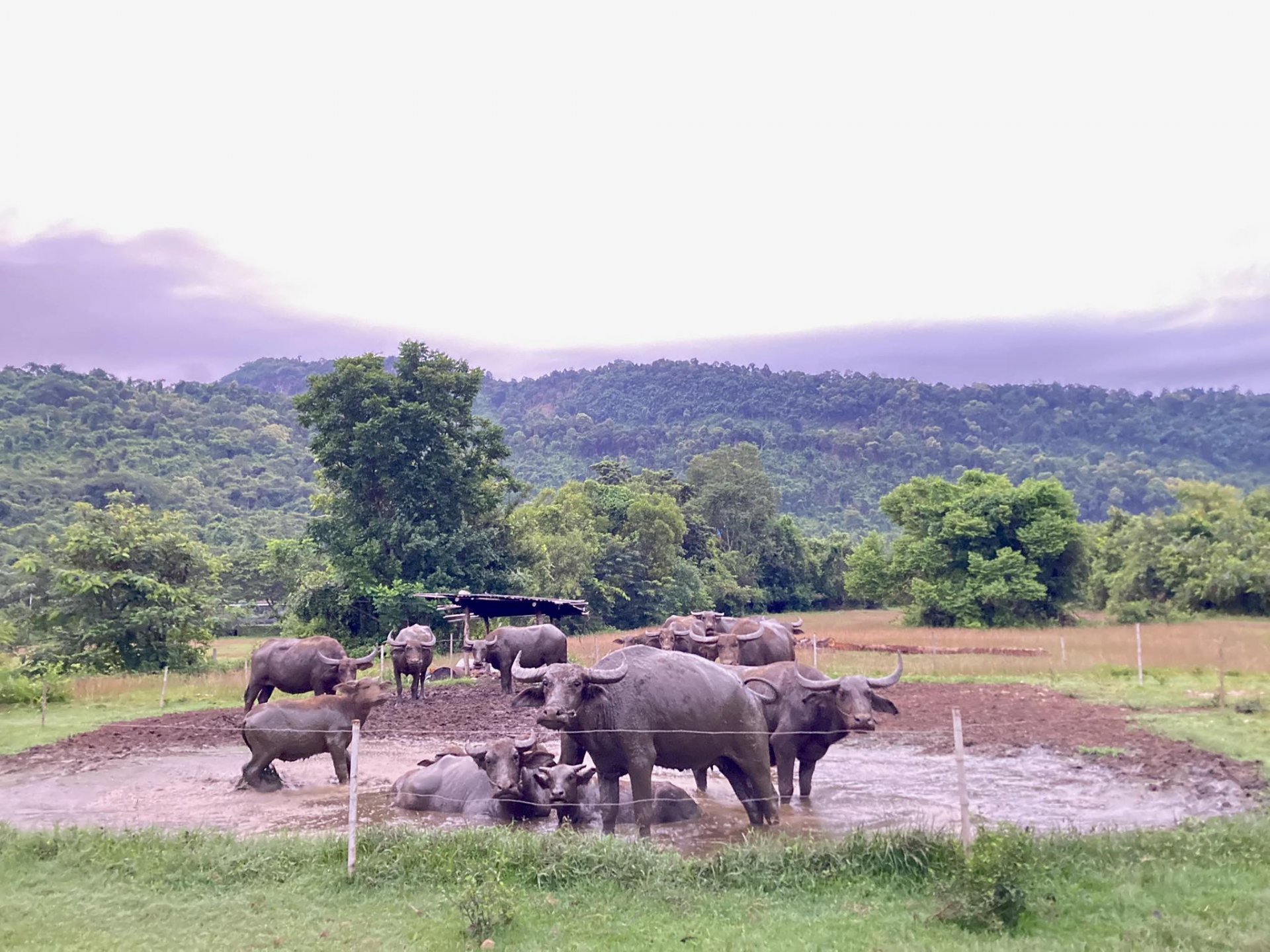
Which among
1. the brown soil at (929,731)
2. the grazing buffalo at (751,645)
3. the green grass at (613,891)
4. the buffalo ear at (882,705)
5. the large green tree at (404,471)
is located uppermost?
the large green tree at (404,471)

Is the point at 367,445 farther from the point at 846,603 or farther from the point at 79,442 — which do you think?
the point at 79,442

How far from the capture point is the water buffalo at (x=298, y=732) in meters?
13.1

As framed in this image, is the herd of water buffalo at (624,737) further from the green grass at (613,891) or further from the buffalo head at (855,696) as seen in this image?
the green grass at (613,891)

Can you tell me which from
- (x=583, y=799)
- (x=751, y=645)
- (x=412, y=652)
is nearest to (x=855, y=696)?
(x=583, y=799)

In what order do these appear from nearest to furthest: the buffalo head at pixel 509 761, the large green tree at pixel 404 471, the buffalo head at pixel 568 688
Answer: the buffalo head at pixel 568 688 → the buffalo head at pixel 509 761 → the large green tree at pixel 404 471

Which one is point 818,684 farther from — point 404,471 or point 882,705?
point 404,471

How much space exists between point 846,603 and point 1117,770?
196 feet

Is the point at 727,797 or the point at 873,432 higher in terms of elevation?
the point at 873,432

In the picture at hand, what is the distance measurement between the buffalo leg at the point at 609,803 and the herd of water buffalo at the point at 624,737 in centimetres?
1

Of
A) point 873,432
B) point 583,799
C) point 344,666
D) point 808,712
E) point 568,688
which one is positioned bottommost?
point 583,799

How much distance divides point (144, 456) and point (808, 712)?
85.0 m

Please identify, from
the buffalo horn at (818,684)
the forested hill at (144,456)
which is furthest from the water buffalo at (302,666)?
the forested hill at (144,456)

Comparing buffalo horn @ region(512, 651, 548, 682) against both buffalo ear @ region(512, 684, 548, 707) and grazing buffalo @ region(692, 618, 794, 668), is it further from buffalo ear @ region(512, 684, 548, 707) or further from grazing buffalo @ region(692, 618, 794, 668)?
grazing buffalo @ region(692, 618, 794, 668)

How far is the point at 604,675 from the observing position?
10.1m
